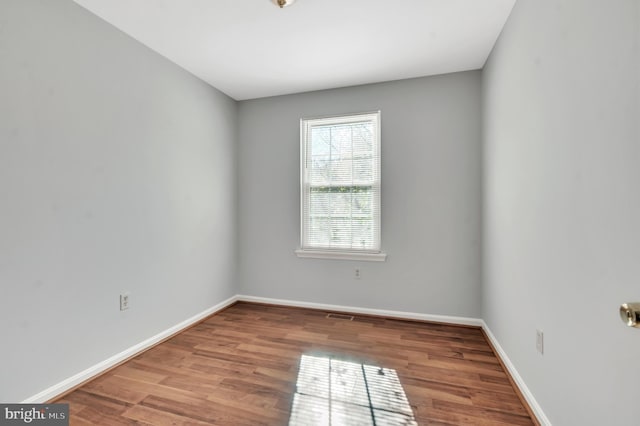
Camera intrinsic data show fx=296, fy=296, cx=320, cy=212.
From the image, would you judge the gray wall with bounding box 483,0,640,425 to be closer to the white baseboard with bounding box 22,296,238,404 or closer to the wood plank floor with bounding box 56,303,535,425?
the wood plank floor with bounding box 56,303,535,425

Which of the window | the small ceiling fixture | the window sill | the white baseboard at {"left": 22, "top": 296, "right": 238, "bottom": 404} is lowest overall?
the white baseboard at {"left": 22, "top": 296, "right": 238, "bottom": 404}

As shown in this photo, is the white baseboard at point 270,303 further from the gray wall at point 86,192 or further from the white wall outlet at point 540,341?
the white wall outlet at point 540,341

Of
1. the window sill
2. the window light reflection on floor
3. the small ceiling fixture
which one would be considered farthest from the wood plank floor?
the small ceiling fixture

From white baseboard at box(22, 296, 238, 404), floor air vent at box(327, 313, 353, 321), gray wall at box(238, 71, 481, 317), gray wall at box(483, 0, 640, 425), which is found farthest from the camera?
floor air vent at box(327, 313, 353, 321)

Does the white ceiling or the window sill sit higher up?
the white ceiling

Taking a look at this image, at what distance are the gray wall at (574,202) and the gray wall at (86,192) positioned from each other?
9.20 feet

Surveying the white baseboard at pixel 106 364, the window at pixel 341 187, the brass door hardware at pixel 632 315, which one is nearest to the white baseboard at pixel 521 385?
the brass door hardware at pixel 632 315

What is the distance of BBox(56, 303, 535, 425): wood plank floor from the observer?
169cm

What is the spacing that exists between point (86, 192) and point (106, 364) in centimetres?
126

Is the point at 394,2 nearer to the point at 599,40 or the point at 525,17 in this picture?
the point at 525,17

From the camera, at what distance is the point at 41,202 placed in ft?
5.87

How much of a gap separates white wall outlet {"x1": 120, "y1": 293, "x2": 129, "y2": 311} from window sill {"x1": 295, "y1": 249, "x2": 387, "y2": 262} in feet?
5.71

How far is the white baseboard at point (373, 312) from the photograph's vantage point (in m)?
3.02

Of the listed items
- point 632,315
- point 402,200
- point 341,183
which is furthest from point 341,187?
point 632,315
